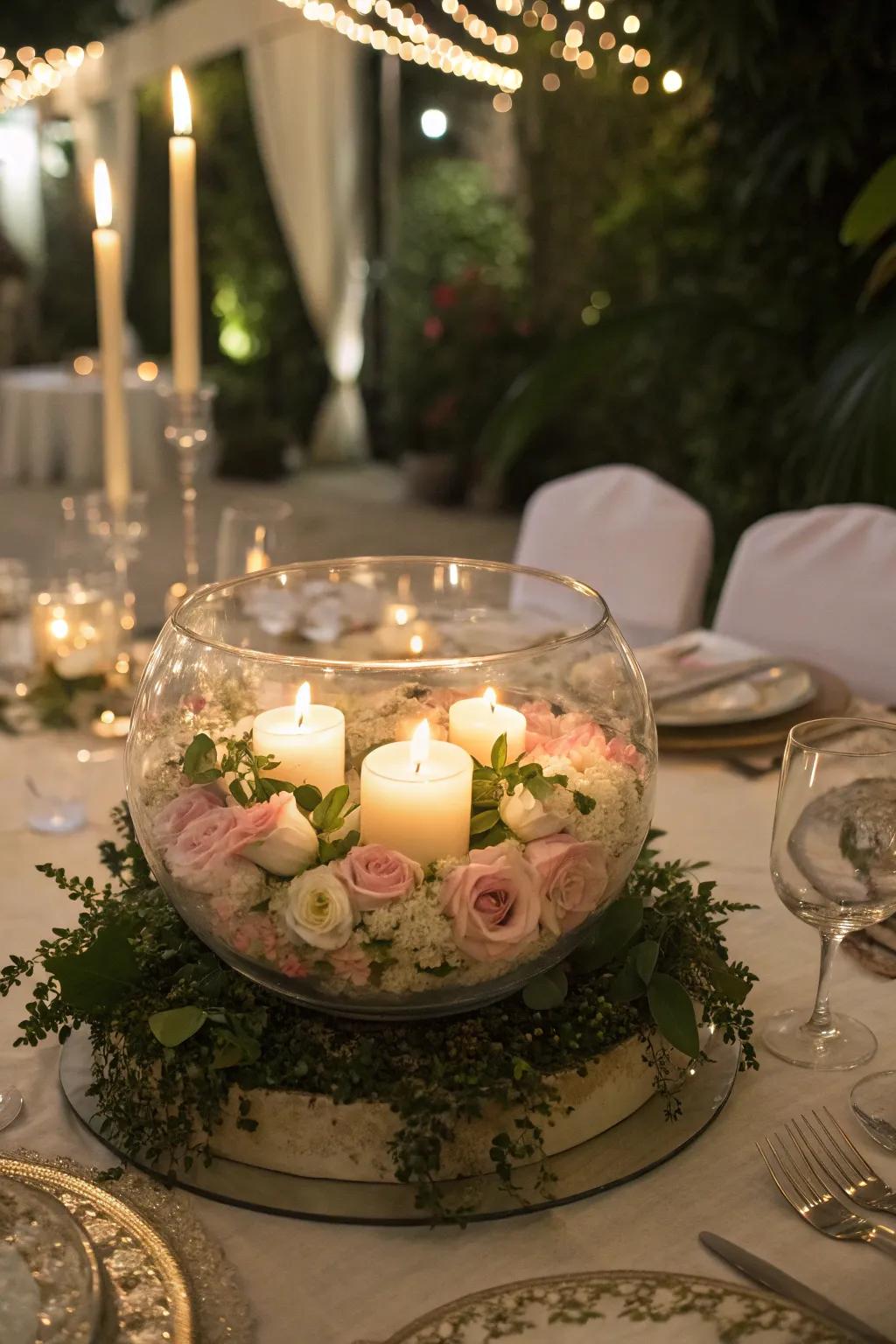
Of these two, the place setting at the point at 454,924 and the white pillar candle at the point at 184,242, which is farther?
the white pillar candle at the point at 184,242

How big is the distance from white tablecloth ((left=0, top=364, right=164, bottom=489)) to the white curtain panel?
1156mm

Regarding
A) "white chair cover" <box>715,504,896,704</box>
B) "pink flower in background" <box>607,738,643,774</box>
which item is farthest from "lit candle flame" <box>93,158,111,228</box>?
"pink flower in background" <box>607,738,643,774</box>

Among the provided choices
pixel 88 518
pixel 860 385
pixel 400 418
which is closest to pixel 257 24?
pixel 400 418

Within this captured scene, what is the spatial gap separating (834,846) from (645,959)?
161 mm

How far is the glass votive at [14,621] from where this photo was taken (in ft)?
5.65

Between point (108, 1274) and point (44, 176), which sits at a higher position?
point (44, 176)

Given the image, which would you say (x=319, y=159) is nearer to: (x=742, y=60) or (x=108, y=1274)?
(x=742, y=60)

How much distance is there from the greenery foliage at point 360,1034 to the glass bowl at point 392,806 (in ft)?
0.09

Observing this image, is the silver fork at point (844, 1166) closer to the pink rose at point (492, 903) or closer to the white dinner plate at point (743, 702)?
the pink rose at point (492, 903)

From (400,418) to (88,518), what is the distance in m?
5.70

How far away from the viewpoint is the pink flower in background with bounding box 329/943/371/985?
79 cm

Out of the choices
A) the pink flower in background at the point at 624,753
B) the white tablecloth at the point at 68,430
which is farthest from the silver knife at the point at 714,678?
the white tablecloth at the point at 68,430

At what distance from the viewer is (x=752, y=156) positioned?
3855mm

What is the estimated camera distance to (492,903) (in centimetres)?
80
